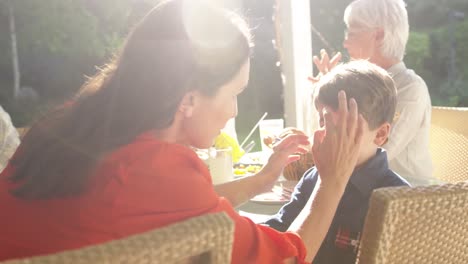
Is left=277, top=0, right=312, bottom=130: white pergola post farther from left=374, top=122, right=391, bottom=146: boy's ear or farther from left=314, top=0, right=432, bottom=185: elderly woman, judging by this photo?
left=374, top=122, right=391, bottom=146: boy's ear

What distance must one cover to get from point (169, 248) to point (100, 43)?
17.6 ft

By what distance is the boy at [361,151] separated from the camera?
1.30 metres

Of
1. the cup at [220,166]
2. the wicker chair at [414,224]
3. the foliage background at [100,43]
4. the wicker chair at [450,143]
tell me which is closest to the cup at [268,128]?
the cup at [220,166]

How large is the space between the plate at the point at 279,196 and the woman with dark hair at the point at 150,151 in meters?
0.48

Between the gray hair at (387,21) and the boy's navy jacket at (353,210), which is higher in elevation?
the gray hair at (387,21)

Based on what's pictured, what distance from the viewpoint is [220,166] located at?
1760 mm

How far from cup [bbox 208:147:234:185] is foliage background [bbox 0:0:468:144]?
3.85 metres

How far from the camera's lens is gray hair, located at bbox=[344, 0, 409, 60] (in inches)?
92.3

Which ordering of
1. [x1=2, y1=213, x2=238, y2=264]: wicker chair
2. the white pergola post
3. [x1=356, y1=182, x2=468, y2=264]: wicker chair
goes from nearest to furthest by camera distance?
[x1=2, y1=213, x2=238, y2=264]: wicker chair → [x1=356, y1=182, x2=468, y2=264]: wicker chair → the white pergola post

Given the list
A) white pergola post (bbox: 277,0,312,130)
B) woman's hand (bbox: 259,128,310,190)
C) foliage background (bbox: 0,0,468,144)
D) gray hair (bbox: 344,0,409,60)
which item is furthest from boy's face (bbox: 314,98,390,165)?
foliage background (bbox: 0,0,468,144)

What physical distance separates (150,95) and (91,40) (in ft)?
16.3

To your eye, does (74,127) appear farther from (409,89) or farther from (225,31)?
(409,89)

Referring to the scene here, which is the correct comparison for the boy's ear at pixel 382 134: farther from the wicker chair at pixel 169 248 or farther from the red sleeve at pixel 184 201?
the wicker chair at pixel 169 248

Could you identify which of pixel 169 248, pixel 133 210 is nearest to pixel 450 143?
pixel 133 210
